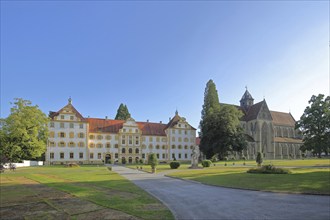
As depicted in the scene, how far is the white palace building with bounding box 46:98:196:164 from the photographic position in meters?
61.8

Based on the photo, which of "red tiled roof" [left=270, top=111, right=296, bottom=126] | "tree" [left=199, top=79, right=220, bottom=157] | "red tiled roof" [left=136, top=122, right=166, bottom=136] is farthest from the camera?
"red tiled roof" [left=270, top=111, right=296, bottom=126]

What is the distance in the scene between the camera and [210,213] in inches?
370

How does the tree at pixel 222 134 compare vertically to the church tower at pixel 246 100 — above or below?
below

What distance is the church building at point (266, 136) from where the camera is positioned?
8444cm

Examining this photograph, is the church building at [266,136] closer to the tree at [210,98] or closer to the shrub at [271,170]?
the tree at [210,98]

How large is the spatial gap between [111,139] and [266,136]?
5442 cm

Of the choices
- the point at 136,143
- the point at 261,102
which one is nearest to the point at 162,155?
the point at 136,143

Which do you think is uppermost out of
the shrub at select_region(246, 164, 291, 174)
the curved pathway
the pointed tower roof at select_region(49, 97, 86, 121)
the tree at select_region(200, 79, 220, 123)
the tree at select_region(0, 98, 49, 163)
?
the tree at select_region(200, 79, 220, 123)

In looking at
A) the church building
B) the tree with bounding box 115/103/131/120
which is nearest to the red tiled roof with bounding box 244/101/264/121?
the church building

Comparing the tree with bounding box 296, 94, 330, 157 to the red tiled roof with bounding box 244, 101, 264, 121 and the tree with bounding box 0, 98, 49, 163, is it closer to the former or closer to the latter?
the red tiled roof with bounding box 244, 101, 264, 121

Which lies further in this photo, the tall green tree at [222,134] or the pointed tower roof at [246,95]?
the pointed tower roof at [246,95]

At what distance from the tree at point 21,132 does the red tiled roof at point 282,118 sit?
82.7 m

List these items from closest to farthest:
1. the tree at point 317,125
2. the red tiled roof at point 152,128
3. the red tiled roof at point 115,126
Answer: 1. the tree at point 317,125
2. the red tiled roof at point 115,126
3. the red tiled roof at point 152,128

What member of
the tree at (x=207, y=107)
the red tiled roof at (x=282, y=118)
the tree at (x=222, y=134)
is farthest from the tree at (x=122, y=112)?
the red tiled roof at (x=282, y=118)
